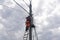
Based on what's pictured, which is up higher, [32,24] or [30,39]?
[32,24]

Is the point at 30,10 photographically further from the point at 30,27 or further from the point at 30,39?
the point at 30,39

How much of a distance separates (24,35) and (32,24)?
4.40 metres

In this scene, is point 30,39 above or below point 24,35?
below

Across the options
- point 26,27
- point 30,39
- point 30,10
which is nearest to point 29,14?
point 30,10

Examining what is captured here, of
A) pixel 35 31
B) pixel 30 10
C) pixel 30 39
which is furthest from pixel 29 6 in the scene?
pixel 30 39

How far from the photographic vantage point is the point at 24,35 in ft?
142

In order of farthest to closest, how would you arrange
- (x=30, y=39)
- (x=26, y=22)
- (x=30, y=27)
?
(x=26, y=22) → (x=30, y=27) → (x=30, y=39)

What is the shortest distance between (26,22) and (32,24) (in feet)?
8.66

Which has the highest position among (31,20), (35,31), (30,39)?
(31,20)

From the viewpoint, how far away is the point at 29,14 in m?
40.7

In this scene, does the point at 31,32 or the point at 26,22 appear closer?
the point at 31,32

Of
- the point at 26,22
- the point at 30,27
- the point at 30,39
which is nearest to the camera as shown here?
the point at 30,39

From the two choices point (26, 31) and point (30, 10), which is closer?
point (30, 10)

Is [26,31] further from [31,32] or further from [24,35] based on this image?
[31,32]
